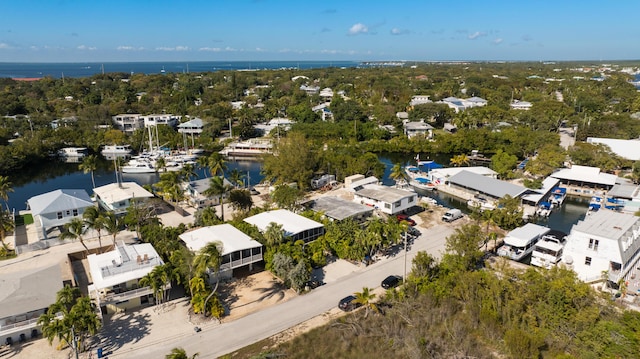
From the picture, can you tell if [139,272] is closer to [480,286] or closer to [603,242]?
[480,286]

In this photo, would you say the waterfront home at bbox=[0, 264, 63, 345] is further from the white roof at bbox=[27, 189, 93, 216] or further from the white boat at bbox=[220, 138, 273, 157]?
the white boat at bbox=[220, 138, 273, 157]

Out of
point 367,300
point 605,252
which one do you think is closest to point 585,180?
point 605,252

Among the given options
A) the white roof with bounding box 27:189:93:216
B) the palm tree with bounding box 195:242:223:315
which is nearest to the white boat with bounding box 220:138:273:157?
the white roof with bounding box 27:189:93:216

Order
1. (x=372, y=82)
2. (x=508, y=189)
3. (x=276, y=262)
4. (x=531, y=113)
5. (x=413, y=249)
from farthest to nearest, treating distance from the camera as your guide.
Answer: (x=372, y=82) < (x=531, y=113) < (x=508, y=189) < (x=413, y=249) < (x=276, y=262)

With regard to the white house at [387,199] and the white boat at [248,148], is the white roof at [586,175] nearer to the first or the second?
the white house at [387,199]

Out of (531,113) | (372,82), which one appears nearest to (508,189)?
(531,113)

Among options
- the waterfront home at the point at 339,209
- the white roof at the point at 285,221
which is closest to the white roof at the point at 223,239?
the white roof at the point at 285,221
